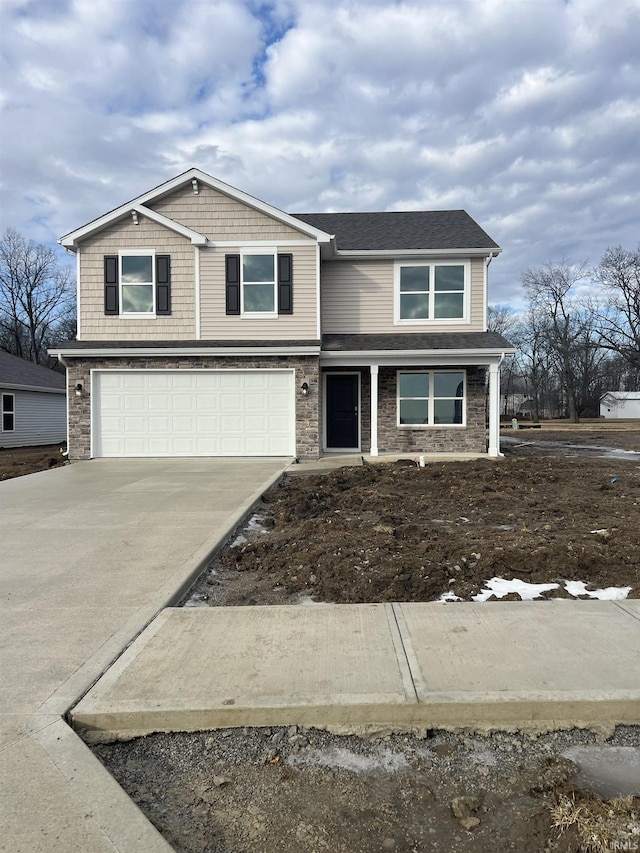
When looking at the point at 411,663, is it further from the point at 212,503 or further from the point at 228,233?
the point at 228,233

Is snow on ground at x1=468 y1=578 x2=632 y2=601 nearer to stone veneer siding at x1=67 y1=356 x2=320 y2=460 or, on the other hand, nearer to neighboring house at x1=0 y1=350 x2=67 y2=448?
stone veneer siding at x1=67 y1=356 x2=320 y2=460

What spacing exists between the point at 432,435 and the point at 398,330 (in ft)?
9.85

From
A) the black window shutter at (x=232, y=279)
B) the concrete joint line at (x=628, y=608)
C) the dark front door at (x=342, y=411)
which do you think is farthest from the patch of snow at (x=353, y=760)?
the dark front door at (x=342, y=411)

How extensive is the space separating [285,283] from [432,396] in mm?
4894

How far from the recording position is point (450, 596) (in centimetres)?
451

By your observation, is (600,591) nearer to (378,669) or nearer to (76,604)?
(378,669)

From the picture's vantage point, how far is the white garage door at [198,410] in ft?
46.6

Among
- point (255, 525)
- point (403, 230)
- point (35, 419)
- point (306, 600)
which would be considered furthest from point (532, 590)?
point (35, 419)

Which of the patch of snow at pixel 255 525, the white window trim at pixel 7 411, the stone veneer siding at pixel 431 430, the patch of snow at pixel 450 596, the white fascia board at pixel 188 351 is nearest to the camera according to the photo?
the patch of snow at pixel 450 596

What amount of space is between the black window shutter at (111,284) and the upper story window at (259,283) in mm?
2840

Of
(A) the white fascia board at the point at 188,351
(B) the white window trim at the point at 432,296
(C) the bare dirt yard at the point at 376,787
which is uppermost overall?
(B) the white window trim at the point at 432,296

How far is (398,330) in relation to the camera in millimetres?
15320

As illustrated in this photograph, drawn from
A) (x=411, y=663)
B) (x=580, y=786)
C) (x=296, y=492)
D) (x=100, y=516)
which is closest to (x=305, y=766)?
(x=411, y=663)

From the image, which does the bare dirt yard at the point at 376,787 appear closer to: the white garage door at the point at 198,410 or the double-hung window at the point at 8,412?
the white garage door at the point at 198,410
